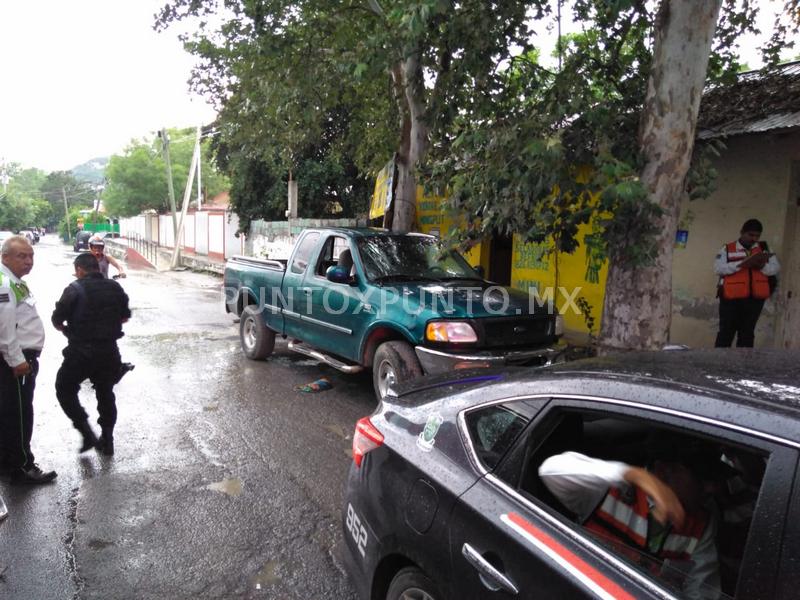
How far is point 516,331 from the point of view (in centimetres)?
549

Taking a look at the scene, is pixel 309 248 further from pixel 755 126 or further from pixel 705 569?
pixel 705 569

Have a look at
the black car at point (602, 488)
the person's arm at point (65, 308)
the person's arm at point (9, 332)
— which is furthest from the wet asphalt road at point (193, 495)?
the black car at point (602, 488)

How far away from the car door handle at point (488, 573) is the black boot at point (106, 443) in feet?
12.7

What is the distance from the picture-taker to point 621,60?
6.37m

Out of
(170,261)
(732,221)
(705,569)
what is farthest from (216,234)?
(705,569)

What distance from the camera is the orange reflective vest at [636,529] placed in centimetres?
168

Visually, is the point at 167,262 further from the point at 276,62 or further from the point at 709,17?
the point at 709,17

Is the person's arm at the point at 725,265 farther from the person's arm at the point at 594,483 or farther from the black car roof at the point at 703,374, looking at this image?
the person's arm at the point at 594,483

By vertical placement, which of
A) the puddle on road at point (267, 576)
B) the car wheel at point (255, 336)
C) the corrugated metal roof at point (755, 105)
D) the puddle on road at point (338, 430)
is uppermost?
the corrugated metal roof at point (755, 105)

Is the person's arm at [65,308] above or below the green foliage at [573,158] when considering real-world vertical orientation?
below

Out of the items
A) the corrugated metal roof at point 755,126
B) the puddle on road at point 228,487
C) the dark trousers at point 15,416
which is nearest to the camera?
the dark trousers at point 15,416

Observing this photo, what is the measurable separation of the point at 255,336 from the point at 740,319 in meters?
5.96

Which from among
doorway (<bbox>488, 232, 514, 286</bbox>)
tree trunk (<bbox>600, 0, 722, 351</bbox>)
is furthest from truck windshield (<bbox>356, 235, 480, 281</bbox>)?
doorway (<bbox>488, 232, 514, 286</bbox>)

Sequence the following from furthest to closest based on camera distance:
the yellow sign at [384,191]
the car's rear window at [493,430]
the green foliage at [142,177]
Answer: the green foliage at [142,177]
the yellow sign at [384,191]
the car's rear window at [493,430]
